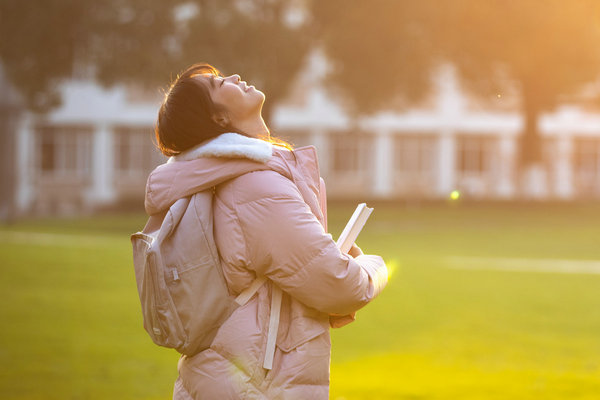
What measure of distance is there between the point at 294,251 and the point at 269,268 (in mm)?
105

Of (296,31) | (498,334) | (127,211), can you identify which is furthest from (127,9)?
(498,334)

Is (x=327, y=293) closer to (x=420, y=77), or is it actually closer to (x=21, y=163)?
(x=420, y=77)

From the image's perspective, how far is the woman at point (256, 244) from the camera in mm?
2631

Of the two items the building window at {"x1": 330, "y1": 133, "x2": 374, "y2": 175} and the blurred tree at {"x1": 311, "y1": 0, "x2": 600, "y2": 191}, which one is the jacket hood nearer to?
the blurred tree at {"x1": 311, "y1": 0, "x2": 600, "y2": 191}

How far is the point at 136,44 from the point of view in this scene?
24781 millimetres

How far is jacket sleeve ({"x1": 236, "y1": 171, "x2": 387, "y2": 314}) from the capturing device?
2.61 meters

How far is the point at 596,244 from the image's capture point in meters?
22.8

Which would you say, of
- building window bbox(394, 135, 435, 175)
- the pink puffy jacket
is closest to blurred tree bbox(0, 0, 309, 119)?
the pink puffy jacket

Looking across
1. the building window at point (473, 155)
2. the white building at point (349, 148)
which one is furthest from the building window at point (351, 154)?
the building window at point (473, 155)

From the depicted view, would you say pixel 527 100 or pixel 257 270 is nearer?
pixel 257 270

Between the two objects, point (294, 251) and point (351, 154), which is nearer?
point (294, 251)

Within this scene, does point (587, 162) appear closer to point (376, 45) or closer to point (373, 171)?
point (373, 171)

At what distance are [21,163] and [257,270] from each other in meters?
47.4

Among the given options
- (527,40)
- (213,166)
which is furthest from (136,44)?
(213,166)
